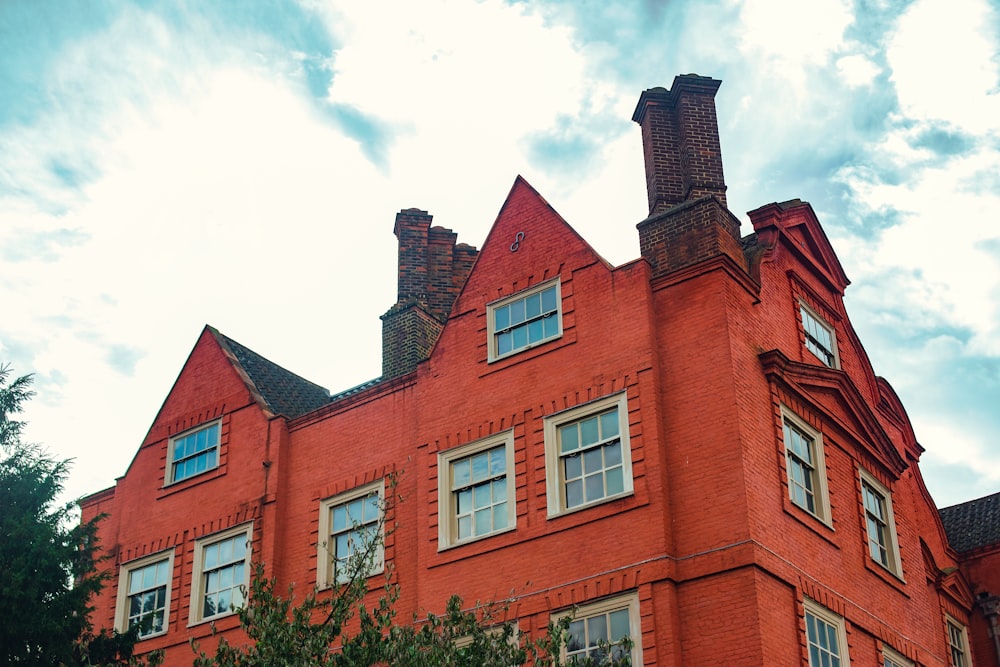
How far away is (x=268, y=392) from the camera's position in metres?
28.4

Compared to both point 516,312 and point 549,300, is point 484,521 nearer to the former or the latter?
point 516,312

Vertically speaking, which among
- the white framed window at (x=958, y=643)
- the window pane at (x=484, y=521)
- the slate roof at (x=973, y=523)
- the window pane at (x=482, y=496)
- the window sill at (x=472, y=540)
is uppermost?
the slate roof at (x=973, y=523)

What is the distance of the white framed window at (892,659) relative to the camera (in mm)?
22781

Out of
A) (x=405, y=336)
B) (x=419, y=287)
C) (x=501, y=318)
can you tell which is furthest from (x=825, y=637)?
(x=419, y=287)

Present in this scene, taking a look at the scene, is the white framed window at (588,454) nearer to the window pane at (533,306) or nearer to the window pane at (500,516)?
the window pane at (500,516)

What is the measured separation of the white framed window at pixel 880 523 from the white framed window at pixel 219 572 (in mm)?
12224

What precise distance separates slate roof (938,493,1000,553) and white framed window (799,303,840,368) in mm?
7013

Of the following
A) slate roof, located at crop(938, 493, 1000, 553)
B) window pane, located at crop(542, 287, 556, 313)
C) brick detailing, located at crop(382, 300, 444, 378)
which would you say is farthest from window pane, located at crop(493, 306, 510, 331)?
slate roof, located at crop(938, 493, 1000, 553)

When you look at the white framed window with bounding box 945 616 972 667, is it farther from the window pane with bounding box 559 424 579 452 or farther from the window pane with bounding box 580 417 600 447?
the window pane with bounding box 559 424 579 452

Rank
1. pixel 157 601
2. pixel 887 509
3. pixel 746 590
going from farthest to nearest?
pixel 157 601
pixel 887 509
pixel 746 590

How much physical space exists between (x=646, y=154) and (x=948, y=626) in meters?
12.1

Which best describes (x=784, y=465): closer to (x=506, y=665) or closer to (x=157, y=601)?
(x=506, y=665)

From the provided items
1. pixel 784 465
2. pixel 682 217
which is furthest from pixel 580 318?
pixel 784 465

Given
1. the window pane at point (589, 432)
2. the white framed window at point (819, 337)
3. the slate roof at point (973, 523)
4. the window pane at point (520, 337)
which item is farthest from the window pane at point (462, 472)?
the slate roof at point (973, 523)
